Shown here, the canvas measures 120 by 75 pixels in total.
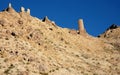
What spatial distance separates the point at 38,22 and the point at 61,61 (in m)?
14.7

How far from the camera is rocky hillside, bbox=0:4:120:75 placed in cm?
→ 4612

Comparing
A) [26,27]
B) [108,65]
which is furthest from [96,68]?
[26,27]

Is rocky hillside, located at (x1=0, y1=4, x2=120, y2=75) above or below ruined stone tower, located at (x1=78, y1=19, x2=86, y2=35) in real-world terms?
below

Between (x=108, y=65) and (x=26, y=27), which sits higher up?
(x=26, y=27)

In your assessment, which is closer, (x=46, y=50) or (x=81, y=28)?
(x=46, y=50)

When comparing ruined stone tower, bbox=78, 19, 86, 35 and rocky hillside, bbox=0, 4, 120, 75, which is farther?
ruined stone tower, bbox=78, 19, 86, 35

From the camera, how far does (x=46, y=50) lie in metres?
53.0

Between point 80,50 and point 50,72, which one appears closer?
point 50,72

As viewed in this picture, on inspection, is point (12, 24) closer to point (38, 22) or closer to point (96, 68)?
point (38, 22)

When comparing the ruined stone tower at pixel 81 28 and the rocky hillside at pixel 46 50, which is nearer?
the rocky hillside at pixel 46 50

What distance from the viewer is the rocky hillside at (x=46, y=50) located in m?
46.1

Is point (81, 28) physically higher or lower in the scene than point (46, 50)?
higher

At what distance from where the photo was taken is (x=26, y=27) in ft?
Answer: 186

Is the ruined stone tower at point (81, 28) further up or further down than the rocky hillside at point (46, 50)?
further up
